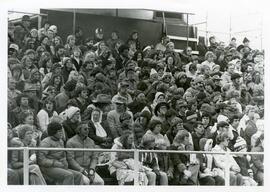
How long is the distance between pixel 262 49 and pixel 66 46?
3.11 feet

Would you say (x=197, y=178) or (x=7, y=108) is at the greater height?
(x=7, y=108)

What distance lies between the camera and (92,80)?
295 centimetres

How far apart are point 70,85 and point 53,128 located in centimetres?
22

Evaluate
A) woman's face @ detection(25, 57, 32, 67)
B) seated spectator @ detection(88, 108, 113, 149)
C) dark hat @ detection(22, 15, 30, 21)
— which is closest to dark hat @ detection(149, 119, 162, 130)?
seated spectator @ detection(88, 108, 113, 149)

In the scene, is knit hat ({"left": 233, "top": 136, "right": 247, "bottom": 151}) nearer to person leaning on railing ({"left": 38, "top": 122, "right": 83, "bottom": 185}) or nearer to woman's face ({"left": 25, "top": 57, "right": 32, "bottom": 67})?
person leaning on railing ({"left": 38, "top": 122, "right": 83, "bottom": 185})

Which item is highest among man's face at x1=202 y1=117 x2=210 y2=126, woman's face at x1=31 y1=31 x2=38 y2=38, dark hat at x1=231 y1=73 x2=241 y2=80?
woman's face at x1=31 y1=31 x2=38 y2=38

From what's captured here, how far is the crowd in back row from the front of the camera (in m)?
2.88

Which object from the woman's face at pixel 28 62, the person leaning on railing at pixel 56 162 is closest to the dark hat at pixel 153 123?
the person leaning on railing at pixel 56 162

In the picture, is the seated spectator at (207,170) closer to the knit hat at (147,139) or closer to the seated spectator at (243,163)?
the seated spectator at (243,163)

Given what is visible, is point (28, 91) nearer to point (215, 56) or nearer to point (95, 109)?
point (95, 109)

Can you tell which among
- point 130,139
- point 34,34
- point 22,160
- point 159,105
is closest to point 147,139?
point 130,139

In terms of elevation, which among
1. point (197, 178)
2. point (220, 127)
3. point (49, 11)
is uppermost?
point (49, 11)
